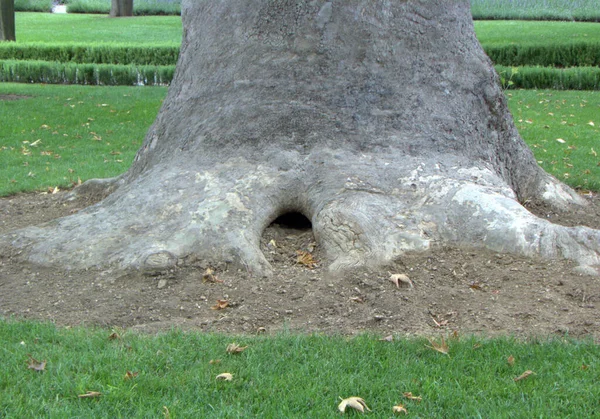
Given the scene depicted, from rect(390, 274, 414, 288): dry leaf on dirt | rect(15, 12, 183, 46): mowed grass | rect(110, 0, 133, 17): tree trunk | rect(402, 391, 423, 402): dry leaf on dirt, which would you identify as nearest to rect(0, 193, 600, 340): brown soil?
rect(390, 274, 414, 288): dry leaf on dirt

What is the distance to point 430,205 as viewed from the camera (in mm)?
4758

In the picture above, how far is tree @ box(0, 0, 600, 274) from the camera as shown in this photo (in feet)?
15.1

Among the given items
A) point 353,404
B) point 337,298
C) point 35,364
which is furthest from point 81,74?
point 353,404

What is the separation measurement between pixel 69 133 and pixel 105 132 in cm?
57

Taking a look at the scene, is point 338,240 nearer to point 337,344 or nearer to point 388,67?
point 337,344

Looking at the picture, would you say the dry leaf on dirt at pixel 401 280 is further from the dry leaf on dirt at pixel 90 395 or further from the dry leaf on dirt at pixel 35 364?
the dry leaf on dirt at pixel 35 364

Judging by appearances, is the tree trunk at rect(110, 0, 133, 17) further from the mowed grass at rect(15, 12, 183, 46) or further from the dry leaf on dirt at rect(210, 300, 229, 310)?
the dry leaf on dirt at rect(210, 300, 229, 310)

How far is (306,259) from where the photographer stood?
4707 millimetres

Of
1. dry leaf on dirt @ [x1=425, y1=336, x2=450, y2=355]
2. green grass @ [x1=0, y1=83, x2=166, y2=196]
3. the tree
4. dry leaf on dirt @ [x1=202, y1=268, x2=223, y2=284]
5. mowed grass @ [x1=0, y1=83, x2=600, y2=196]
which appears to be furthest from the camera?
green grass @ [x1=0, y1=83, x2=166, y2=196]

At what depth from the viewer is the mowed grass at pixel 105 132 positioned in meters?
8.76

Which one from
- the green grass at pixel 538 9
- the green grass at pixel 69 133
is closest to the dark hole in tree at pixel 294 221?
the green grass at pixel 69 133

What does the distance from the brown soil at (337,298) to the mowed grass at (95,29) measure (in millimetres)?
23947

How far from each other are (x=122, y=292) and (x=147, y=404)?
1.30 meters

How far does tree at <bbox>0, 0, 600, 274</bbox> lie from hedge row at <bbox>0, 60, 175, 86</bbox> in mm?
13384
